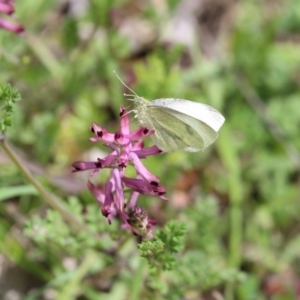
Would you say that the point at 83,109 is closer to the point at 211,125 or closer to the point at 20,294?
the point at 20,294

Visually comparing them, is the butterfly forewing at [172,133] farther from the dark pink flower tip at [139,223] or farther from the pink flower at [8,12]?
the pink flower at [8,12]

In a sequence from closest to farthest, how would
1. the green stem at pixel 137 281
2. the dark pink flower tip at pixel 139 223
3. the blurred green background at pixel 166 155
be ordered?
the dark pink flower tip at pixel 139 223, the green stem at pixel 137 281, the blurred green background at pixel 166 155

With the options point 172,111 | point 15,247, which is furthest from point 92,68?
point 172,111

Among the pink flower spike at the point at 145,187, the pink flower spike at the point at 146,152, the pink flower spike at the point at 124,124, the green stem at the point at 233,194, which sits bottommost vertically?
the pink flower spike at the point at 145,187

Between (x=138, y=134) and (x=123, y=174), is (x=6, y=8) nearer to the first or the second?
(x=138, y=134)

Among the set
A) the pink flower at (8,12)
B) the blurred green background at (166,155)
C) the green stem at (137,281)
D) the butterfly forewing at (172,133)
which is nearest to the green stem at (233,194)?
the blurred green background at (166,155)

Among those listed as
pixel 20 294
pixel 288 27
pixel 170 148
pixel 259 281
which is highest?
pixel 288 27
